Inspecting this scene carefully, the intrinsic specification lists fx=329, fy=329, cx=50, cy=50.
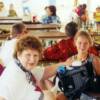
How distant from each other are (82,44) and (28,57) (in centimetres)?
80

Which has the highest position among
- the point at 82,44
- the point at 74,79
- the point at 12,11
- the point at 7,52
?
the point at 12,11

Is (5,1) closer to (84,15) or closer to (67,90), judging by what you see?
(84,15)

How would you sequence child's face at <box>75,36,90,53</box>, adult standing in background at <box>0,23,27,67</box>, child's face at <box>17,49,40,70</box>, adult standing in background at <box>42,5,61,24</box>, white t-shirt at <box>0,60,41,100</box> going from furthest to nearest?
adult standing in background at <box>42,5,61,24</box> < adult standing in background at <box>0,23,27,67</box> < child's face at <box>75,36,90,53</box> < child's face at <box>17,49,40,70</box> < white t-shirt at <box>0,60,41,100</box>

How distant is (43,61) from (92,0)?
17.6 ft

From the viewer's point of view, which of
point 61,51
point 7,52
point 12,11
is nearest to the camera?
point 7,52

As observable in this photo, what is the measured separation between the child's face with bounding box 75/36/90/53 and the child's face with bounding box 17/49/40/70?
0.73 metres

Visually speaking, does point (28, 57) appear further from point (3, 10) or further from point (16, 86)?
point (3, 10)

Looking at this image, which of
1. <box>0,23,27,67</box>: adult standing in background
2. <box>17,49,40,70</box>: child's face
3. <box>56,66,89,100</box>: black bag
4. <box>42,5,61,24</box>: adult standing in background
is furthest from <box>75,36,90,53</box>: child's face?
<box>42,5,61,24</box>: adult standing in background

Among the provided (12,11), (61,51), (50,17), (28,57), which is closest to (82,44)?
(28,57)

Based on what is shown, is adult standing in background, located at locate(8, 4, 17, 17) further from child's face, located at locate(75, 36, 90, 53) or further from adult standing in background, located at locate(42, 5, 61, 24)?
child's face, located at locate(75, 36, 90, 53)

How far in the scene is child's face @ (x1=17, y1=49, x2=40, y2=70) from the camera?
1877 mm

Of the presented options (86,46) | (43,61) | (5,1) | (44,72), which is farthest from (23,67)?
(5,1)

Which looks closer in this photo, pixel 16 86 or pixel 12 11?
pixel 16 86

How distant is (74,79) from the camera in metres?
2.40
